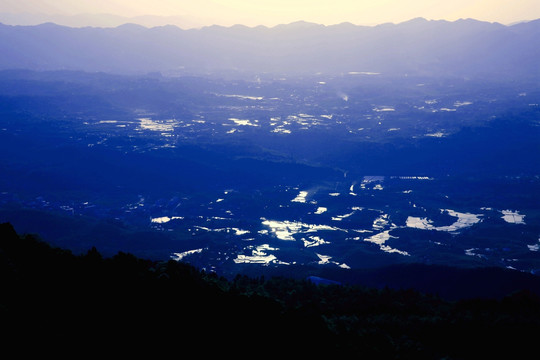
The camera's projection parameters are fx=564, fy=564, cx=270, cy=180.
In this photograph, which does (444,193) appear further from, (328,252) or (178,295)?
(178,295)

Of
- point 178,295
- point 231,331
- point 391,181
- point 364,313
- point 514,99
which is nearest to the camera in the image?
point 231,331

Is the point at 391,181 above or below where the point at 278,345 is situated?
below

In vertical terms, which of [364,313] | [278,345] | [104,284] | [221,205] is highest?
[104,284]

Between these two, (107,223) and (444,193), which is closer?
(107,223)

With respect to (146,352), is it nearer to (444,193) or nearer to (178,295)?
(178,295)

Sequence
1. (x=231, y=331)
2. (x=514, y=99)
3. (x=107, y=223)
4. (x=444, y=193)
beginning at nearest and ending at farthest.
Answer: (x=231, y=331)
(x=107, y=223)
(x=444, y=193)
(x=514, y=99)

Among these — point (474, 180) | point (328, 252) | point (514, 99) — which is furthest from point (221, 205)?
point (514, 99)
